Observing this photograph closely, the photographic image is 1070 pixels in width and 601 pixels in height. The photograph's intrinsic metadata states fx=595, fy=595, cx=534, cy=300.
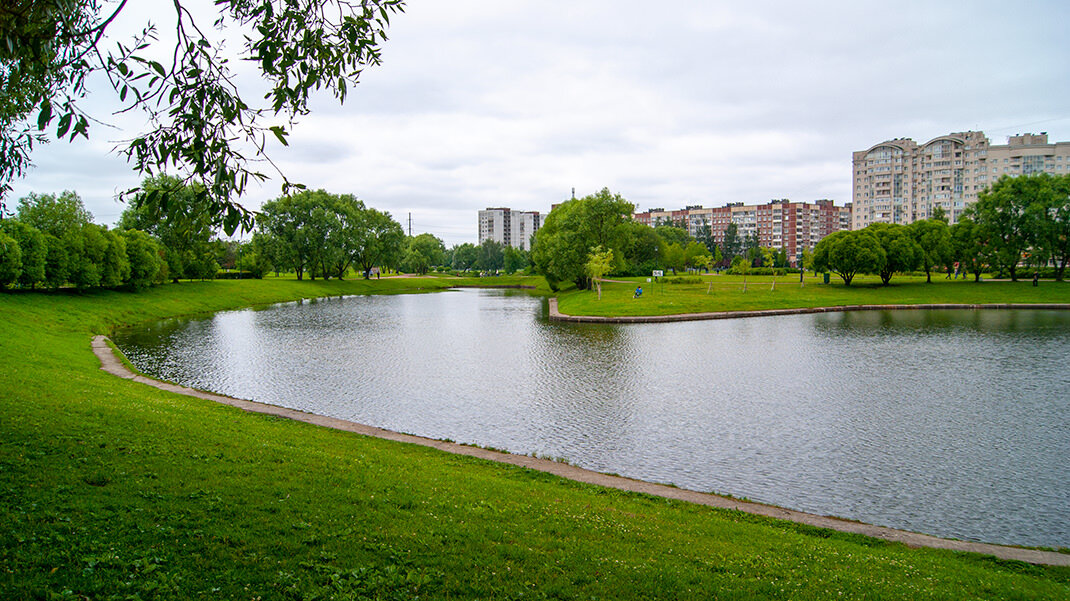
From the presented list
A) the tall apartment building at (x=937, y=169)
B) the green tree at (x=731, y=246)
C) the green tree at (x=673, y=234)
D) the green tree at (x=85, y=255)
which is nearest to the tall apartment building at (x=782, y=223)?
the green tree at (x=731, y=246)

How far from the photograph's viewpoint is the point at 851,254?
63562mm

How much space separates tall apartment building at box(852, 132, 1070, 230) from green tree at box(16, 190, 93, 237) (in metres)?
139

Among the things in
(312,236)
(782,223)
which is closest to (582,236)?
(312,236)

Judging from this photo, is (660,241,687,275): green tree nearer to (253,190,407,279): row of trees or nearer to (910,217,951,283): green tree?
(910,217,951,283): green tree

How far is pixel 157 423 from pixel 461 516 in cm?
707

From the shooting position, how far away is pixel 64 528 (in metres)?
5.72

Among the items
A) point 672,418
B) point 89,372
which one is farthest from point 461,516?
point 89,372

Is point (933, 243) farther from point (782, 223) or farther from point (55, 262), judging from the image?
point (782, 223)

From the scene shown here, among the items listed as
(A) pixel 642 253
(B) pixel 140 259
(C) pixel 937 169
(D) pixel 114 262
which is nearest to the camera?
(D) pixel 114 262

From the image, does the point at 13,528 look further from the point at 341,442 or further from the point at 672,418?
the point at 672,418

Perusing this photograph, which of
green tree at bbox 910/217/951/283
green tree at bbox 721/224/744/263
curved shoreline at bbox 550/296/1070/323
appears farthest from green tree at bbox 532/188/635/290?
green tree at bbox 721/224/744/263

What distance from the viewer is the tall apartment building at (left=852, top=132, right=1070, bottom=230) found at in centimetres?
12506

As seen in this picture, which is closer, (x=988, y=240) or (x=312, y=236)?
(x=988, y=240)

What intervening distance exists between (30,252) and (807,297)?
60346mm
